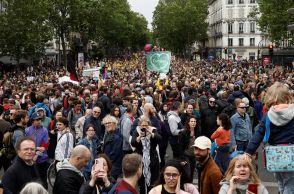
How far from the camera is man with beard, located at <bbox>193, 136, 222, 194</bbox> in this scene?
587 cm

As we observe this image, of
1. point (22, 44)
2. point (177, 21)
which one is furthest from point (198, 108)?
point (177, 21)

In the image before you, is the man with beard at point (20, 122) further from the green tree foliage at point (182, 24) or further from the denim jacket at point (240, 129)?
the green tree foliage at point (182, 24)

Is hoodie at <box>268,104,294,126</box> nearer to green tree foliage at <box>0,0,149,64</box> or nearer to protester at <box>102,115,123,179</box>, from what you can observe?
protester at <box>102,115,123,179</box>

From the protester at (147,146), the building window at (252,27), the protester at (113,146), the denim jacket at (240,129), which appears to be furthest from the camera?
the building window at (252,27)

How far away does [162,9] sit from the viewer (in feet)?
370

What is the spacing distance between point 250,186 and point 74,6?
52403 mm

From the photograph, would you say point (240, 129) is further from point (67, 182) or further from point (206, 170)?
point (67, 182)

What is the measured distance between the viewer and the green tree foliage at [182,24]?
102 m

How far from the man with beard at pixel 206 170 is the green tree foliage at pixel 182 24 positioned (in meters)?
96.6

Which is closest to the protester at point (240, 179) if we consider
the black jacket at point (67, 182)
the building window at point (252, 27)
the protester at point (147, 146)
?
the black jacket at point (67, 182)

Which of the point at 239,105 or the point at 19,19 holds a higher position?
the point at 19,19

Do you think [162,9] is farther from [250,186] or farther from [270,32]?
[250,186]

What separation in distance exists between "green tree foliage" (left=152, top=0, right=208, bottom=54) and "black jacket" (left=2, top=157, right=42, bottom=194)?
96.8 meters

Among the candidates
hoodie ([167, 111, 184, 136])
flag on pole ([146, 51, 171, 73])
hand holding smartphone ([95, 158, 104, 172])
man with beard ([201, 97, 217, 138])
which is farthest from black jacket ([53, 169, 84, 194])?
flag on pole ([146, 51, 171, 73])
